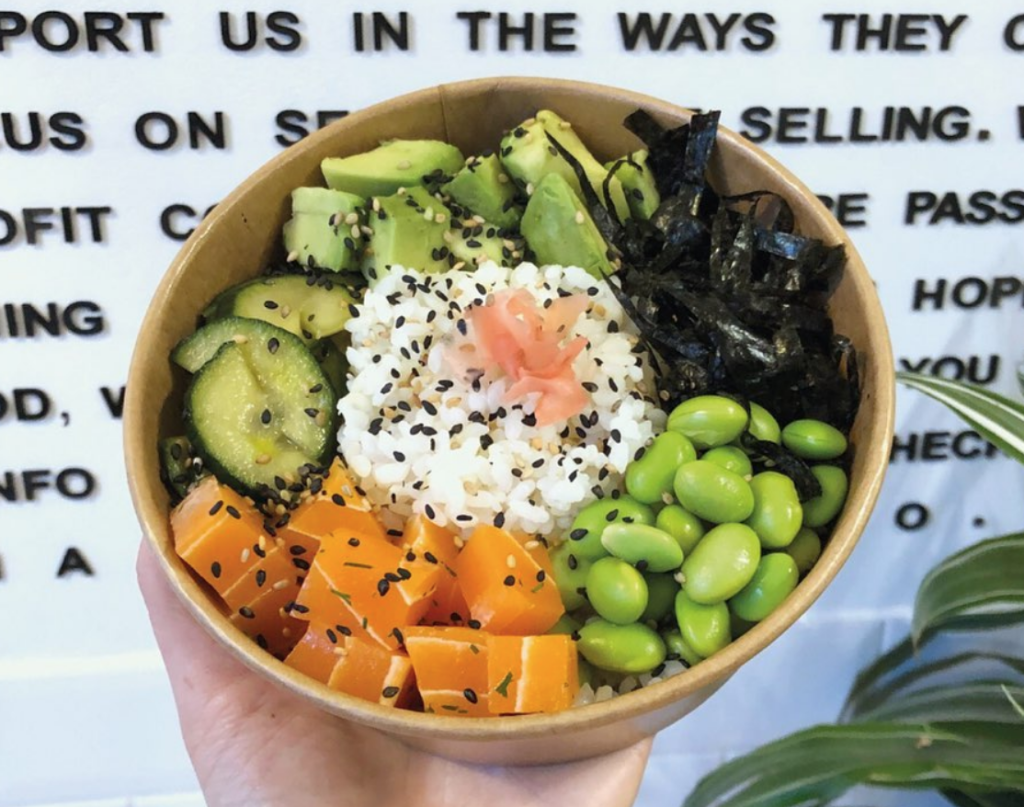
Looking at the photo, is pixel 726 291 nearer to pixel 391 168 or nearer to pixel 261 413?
pixel 391 168

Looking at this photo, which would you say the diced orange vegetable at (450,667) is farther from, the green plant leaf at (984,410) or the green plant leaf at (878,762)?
the green plant leaf at (984,410)

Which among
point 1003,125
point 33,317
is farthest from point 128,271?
point 1003,125

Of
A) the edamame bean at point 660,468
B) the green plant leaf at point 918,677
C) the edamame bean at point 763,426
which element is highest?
the edamame bean at point 763,426

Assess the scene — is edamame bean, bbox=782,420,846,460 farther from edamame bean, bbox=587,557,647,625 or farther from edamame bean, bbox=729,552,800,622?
edamame bean, bbox=587,557,647,625

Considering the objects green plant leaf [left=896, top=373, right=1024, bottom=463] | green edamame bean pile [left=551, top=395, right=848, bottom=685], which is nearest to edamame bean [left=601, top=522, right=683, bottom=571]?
green edamame bean pile [left=551, top=395, right=848, bottom=685]

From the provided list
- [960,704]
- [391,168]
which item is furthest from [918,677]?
[391,168]

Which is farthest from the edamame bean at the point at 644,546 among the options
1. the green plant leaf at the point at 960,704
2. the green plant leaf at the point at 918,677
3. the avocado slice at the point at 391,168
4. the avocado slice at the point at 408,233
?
the green plant leaf at the point at 918,677
